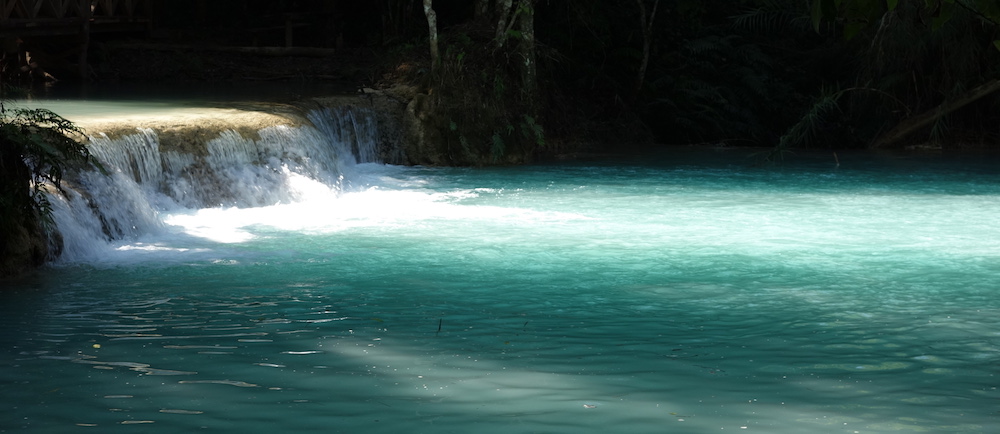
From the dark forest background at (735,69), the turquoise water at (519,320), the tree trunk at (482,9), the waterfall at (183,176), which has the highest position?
the tree trunk at (482,9)

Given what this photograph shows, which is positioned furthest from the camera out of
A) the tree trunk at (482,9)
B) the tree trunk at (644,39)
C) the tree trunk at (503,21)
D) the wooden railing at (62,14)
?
the tree trunk at (644,39)

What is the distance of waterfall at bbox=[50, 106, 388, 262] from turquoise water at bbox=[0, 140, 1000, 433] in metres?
0.18

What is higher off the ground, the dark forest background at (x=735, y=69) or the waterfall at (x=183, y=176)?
the dark forest background at (x=735, y=69)

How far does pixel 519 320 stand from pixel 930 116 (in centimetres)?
1623

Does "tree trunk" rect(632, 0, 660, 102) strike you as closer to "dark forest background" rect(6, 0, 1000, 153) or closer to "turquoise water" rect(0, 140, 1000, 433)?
"dark forest background" rect(6, 0, 1000, 153)

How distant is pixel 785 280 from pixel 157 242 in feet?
19.1

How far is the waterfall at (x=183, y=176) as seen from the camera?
36.9 feet

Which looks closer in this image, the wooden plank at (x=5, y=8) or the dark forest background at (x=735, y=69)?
the wooden plank at (x=5, y=8)

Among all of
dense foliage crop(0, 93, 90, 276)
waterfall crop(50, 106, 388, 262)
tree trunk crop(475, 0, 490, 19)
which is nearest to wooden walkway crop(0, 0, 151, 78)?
waterfall crop(50, 106, 388, 262)

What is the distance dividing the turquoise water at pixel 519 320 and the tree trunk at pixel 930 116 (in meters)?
7.63

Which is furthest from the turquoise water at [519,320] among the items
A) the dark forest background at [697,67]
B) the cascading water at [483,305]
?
the dark forest background at [697,67]

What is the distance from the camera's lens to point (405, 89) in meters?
19.5

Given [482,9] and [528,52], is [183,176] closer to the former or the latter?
[528,52]

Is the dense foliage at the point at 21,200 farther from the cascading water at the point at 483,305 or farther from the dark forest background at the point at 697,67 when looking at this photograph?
the dark forest background at the point at 697,67
